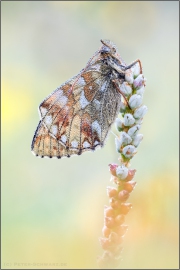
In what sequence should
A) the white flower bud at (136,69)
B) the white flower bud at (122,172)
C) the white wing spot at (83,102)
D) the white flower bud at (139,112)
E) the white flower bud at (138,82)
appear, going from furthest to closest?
the white wing spot at (83,102)
the white flower bud at (136,69)
the white flower bud at (138,82)
the white flower bud at (139,112)
the white flower bud at (122,172)

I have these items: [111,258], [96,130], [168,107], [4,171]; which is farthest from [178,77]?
[111,258]

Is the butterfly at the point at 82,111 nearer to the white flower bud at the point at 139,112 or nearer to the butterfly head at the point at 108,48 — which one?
the butterfly head at the point at 108,48

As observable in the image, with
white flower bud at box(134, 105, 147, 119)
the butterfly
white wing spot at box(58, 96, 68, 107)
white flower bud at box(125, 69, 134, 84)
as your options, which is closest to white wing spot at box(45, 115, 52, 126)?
the butterfly

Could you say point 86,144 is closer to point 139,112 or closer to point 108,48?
point 108,48

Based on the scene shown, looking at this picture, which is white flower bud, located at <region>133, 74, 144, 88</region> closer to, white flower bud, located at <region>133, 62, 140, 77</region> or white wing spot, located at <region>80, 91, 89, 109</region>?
white flower bud, located at <region>133, 62, 140, 77</region>

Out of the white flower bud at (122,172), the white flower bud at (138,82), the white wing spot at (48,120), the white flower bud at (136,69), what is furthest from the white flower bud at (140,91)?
the white wing spot at (48,120)

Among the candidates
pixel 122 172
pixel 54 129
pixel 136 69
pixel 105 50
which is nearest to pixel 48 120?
pixel 54 129

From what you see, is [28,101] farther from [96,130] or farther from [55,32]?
[96,130]
